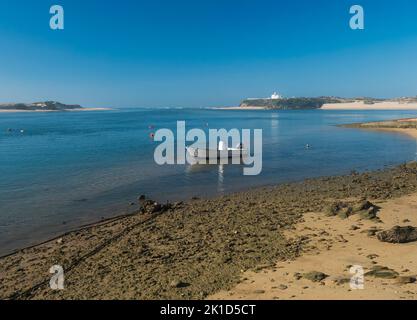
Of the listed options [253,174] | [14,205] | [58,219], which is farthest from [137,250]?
[253,174]

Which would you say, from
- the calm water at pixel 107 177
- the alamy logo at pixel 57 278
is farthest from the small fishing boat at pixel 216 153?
the alamy logo at pixel 57 278

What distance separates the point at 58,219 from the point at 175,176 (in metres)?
13.3

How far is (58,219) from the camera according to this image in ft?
62.5

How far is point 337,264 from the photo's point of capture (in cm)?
1127

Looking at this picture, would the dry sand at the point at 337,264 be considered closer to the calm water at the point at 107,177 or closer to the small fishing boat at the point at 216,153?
the calm water at the point at 107,177

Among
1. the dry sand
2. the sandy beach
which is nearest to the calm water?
the sandy beach

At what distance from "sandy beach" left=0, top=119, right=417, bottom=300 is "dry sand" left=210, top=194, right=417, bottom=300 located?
0.03 meters

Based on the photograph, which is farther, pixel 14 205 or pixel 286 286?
pixel 14 205

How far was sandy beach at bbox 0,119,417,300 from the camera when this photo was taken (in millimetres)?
10039

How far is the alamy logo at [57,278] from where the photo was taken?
37.0 ft

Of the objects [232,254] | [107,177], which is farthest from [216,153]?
[232,254]

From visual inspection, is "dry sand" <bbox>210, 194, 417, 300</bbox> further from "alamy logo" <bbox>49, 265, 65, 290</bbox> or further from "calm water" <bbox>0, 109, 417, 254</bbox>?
"calm water" <bbox>0, 109, 417, 254</bbox>

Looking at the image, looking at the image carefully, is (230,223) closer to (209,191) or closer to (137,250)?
(137,250)

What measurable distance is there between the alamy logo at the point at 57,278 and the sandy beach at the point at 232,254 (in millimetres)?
194
